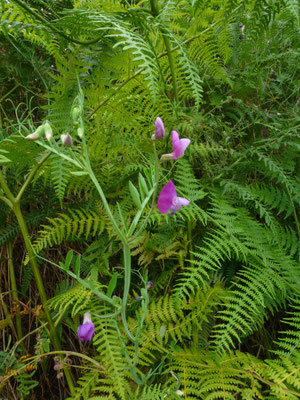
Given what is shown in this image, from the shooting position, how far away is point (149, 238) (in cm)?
115

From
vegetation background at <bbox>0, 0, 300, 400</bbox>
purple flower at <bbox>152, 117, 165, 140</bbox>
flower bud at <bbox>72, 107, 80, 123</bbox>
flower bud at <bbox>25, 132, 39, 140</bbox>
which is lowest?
vegetation background at <bbox>0, 0, 300, 400</bbox>

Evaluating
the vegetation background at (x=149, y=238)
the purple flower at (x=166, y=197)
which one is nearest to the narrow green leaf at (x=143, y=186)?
the purple flower at (x=166, y=197)

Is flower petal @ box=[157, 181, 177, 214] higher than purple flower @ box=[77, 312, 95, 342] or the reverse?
higher

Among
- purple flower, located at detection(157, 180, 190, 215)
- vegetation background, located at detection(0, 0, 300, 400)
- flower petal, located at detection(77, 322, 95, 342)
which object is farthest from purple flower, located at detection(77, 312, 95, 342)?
purple flower, located at detection(157, 180, 190, 215)

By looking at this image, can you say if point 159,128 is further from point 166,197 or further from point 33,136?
point 33,136

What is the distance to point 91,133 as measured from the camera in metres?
1.26

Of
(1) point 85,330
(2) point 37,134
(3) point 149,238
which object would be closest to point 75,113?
(2) point 37,134

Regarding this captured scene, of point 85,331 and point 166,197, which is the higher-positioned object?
point 166,197

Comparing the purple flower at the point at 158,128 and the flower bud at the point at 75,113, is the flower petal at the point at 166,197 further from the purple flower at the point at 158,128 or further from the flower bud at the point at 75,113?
the flower bud at the point at 75,113

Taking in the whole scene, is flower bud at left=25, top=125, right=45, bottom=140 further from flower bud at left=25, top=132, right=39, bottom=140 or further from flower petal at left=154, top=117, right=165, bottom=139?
flower petal at left=154, top=117, right=165, bottom=139

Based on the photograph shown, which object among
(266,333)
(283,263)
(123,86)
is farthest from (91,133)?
(266,333)

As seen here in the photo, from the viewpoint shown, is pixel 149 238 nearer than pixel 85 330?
No

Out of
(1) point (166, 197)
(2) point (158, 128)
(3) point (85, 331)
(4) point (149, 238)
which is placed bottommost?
(4) point (149, 238)

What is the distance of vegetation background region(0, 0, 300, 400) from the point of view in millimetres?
945
